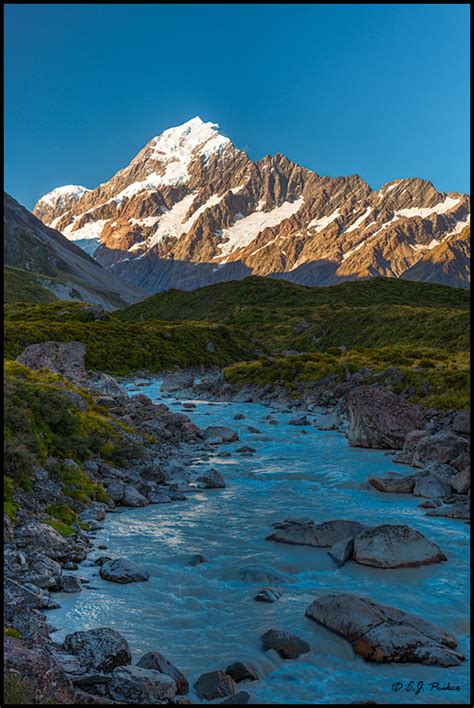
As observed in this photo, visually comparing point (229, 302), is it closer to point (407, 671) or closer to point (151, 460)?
point (151, 460)

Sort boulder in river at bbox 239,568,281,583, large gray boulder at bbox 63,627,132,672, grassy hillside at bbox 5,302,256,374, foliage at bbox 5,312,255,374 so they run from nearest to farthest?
large gray boulder at bbox 63,627,132,672 < boulder in river at bbox 239,568,281,583 < foliage at bbox 5,312,255,374 < grassy hillside at bbox 5,302,256,374

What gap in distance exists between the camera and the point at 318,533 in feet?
54.0

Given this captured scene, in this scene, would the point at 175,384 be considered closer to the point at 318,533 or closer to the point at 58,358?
the point at 58,358

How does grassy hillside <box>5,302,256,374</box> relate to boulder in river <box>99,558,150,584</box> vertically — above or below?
above

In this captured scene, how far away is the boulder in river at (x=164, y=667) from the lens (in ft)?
30.3

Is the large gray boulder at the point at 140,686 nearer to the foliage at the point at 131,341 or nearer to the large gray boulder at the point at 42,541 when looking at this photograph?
the large gray boulder at the point at 42,541

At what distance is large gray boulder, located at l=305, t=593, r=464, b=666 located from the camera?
1016 cm

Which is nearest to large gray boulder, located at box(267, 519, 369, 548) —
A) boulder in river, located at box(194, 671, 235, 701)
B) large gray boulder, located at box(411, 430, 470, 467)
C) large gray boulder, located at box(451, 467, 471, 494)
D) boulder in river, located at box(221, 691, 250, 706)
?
large gray boulder, located at box(451, 467, 471, 494)

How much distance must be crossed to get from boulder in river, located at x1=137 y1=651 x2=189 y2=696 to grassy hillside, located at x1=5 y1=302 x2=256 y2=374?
56952 millimetres

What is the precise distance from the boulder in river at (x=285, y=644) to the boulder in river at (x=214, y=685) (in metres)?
1.26

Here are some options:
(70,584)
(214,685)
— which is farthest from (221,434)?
(214,685)

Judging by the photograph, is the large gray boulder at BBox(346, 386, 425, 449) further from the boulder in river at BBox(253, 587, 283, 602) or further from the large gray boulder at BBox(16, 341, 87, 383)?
the large gray boulder at BBox(16, 341, 87, 383)

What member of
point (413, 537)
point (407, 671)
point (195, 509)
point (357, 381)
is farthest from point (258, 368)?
point (407, 671)

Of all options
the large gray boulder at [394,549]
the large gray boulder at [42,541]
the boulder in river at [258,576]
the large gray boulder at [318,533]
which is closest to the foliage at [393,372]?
the large gray boulder at [318,533]
